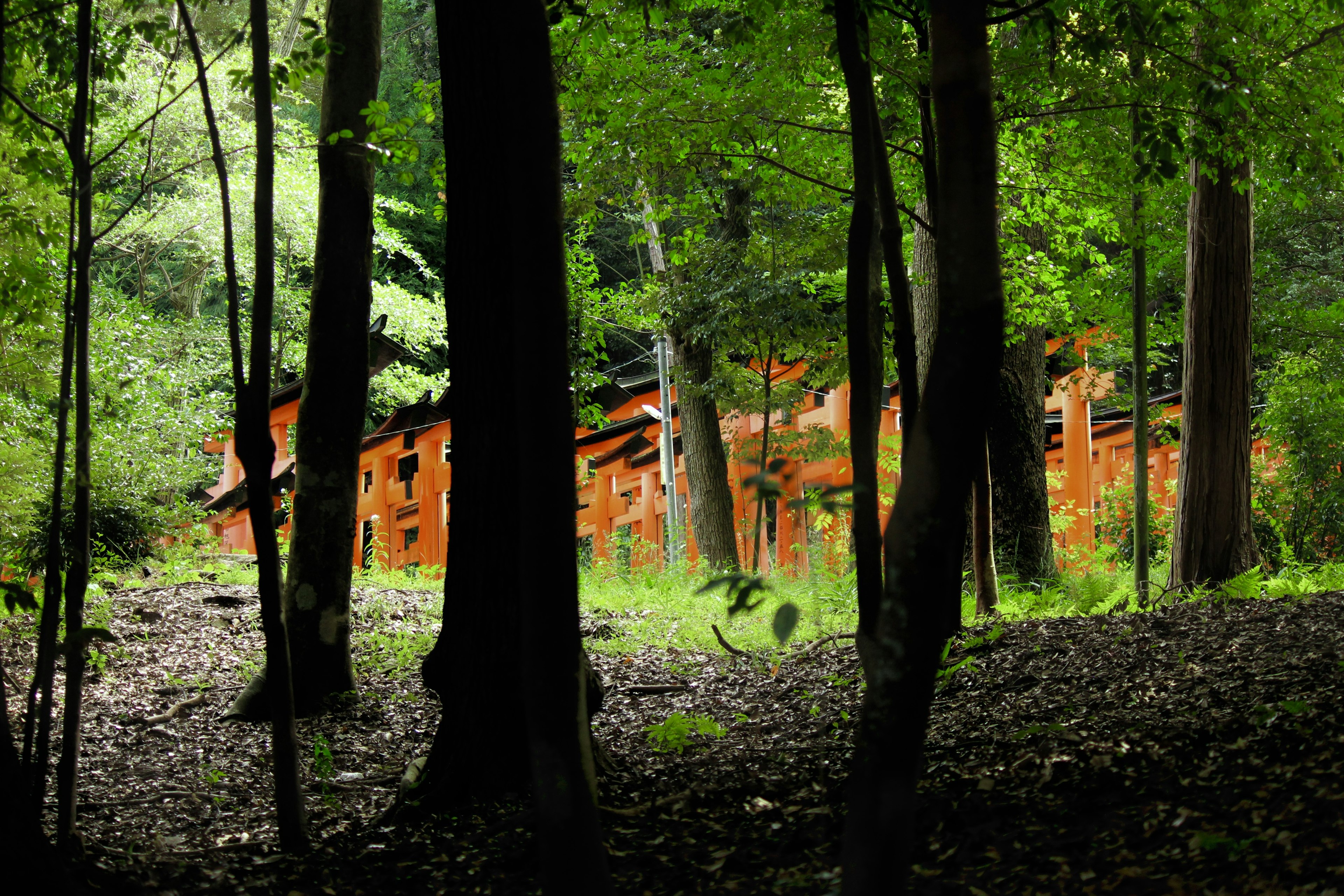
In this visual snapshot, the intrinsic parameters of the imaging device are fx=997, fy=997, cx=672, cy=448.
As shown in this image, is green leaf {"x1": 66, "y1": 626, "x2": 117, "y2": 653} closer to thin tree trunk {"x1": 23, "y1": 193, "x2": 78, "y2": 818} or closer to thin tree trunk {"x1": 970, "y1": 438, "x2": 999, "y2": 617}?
thin tree trunk {"x1": 23, "y1": 193, "x2": 78, "y2": 818}

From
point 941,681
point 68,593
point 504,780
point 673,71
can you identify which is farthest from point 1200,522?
point 68,593

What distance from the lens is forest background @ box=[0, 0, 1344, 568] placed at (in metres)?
5.04

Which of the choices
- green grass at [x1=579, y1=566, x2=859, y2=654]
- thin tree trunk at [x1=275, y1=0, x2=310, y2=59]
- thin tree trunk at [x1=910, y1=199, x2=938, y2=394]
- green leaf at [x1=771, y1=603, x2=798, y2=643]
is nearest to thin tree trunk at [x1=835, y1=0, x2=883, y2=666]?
green leaf at [x1=771, y1=603, x2=798, y2=643]

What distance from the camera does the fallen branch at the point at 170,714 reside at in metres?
5.48

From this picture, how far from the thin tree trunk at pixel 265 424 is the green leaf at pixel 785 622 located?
1644mm

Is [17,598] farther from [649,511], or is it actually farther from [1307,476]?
[1307,476]

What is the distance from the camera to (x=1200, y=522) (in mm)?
6895

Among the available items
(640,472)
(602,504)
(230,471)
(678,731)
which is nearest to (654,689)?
(678,731)

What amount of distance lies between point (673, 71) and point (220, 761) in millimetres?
4668

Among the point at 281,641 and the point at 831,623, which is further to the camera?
the point at 831,623

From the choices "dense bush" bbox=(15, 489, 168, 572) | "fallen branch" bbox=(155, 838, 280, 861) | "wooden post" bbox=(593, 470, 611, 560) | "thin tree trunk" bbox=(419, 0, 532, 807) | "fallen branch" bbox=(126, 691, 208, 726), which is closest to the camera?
"fallen branch" bbox=(155, 838, 280, 861)

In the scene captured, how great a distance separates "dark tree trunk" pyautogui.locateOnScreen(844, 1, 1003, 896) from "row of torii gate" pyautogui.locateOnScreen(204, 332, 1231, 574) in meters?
9.40

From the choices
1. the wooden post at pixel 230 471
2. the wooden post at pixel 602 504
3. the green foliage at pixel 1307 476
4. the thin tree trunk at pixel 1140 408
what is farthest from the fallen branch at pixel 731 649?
the wooden post at pixel 230 471

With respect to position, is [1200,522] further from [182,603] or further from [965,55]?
[182,603]
